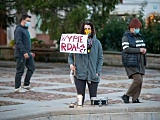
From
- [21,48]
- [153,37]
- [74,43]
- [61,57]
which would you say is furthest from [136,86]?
[61,57]

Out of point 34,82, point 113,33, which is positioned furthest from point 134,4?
point 34,82

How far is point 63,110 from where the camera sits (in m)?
9.13

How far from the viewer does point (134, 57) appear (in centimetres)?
1062

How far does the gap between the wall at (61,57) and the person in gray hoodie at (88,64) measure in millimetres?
13200

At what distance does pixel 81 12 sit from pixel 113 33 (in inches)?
189

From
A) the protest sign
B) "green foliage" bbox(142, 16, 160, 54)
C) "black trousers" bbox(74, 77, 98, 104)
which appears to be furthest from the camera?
"green foliage" bbox(142, 16, 160, 54)

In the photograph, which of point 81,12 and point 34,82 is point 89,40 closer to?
point 34,82

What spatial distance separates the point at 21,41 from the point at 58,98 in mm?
1982

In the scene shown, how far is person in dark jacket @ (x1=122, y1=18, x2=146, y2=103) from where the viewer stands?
1060 centimetres

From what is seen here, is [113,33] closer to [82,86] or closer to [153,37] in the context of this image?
[153,37]

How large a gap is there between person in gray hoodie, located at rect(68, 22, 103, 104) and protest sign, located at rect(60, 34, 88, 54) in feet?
0.36

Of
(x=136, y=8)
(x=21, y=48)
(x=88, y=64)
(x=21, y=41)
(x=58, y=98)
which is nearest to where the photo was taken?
(x=88, y=64)

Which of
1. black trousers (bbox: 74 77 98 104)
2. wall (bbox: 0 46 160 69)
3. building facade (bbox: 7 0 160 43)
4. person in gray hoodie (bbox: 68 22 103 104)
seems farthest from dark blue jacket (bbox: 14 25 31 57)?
building facade (bbox: 7 0 160 43)

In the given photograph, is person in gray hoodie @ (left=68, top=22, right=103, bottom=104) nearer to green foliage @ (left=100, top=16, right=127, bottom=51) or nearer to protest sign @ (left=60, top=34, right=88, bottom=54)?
protest sign @ (left=60, top=34, right=88, bottom=54)
